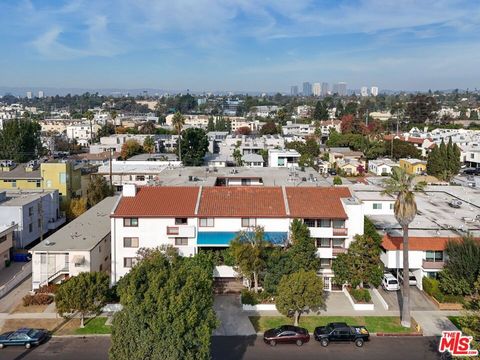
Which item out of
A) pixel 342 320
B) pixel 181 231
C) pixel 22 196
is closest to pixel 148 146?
pixel 22 196

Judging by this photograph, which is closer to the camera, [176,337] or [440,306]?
[176,337]

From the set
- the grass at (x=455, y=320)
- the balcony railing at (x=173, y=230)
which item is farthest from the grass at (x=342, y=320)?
the balcony railing at (x=173, y=230)

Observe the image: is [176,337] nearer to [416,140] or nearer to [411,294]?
[411,294]

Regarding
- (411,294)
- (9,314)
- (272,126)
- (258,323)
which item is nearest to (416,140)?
(272,126)

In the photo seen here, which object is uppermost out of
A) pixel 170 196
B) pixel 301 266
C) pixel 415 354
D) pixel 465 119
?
pixel 465 119

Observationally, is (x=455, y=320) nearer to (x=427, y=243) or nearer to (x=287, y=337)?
(x=427, y=243)

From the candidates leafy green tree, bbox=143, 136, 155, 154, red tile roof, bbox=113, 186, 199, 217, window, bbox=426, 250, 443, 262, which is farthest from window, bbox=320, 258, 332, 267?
leafy green tree, bbox=143, 136, 155, 154
